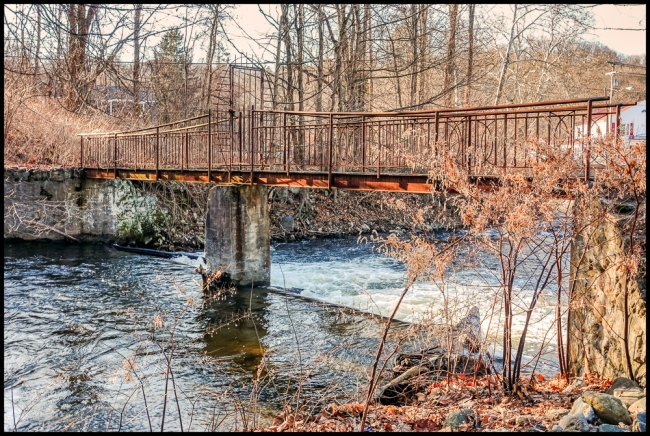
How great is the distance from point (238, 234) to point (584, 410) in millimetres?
9140

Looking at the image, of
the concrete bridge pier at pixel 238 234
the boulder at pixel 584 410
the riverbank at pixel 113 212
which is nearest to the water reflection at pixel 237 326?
the concrete bridge pier at pixel 238 234

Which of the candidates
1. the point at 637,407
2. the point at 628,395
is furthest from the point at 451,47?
the point at 637,407

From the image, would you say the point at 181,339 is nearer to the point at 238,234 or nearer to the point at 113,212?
the point at 238,234

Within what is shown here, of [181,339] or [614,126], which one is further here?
[181,339]

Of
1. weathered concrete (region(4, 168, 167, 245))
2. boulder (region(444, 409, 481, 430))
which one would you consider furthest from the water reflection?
weathered concrete (region(4, 168, 167, 245))

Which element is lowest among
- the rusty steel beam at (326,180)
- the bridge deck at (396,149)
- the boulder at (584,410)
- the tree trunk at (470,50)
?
the boulder at (584,410)

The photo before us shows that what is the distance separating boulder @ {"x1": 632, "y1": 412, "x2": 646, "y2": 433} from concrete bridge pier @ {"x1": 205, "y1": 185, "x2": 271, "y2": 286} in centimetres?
915

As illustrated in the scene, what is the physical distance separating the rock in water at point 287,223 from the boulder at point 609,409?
16.3 m

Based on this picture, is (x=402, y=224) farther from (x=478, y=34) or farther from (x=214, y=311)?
(x=214, y=311)

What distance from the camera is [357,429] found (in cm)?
493

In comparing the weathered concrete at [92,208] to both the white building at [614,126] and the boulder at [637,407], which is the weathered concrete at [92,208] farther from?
the boulder at [637,407]

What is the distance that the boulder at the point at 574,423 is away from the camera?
168 inches

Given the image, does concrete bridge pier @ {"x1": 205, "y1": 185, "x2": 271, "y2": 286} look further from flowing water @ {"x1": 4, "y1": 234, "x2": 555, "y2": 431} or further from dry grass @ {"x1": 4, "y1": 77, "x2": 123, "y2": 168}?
dry grass @ {"x1": 4, "y1": 77, "x2": 123, "y2": 168}

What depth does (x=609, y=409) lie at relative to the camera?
14.7 ft
